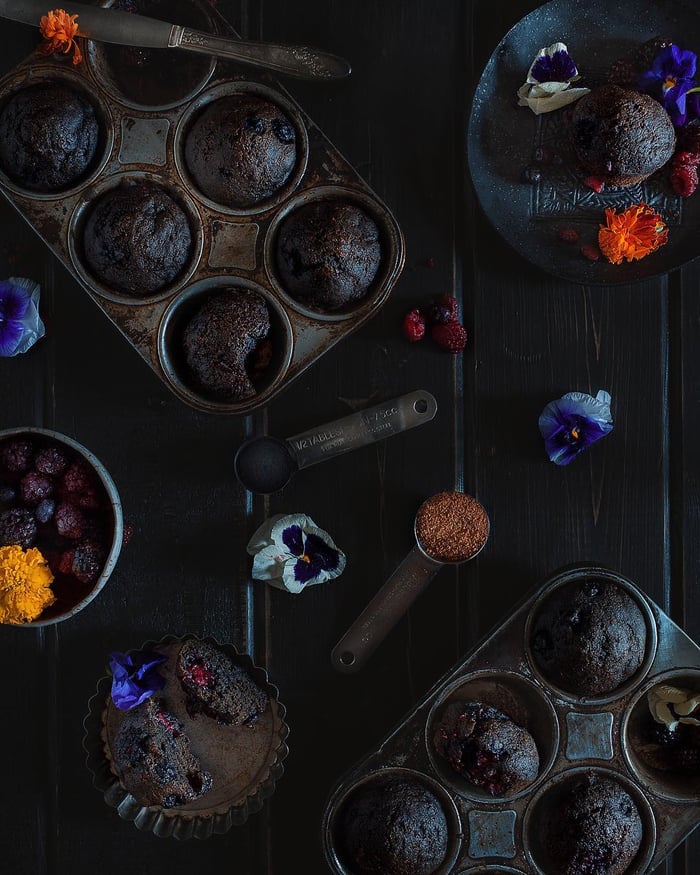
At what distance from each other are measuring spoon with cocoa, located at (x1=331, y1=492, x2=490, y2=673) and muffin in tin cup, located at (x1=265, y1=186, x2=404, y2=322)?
1.72 feet

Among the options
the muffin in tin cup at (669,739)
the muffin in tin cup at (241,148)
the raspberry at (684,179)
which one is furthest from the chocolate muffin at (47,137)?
the muffin in tin cup at (669,739)

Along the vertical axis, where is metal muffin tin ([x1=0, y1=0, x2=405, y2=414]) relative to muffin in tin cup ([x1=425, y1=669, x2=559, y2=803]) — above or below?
above

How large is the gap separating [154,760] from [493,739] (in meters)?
0.77

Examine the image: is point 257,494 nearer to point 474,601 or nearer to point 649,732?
point 474,601

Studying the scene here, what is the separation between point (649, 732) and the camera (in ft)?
6.63

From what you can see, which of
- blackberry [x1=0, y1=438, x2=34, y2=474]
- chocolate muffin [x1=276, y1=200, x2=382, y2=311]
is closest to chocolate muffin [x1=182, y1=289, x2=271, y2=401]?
chocolate muffin [x1=276, y1=200, x2=382, y2=311]

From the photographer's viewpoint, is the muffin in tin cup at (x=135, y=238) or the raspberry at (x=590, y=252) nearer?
the muffin in tin cup at (x=135, y=238)

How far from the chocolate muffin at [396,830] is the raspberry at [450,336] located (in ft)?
3.39

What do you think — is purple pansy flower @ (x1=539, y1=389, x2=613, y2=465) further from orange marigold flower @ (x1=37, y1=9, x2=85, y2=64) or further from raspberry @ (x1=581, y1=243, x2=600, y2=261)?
orange marigold flower @ (x1=37, y1=9, x2=85, y2=64)

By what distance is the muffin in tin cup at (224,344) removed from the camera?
1.95 m

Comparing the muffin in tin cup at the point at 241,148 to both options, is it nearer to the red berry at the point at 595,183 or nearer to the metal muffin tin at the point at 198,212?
the metal muffin tin at the point at 198,212

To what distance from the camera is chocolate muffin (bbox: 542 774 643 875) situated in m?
1.90

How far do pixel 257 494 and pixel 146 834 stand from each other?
888 millimetres

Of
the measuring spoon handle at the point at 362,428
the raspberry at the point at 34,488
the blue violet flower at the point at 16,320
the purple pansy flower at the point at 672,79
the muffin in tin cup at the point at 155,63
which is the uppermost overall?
the muffin in tin cup at the point at 155,63
